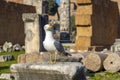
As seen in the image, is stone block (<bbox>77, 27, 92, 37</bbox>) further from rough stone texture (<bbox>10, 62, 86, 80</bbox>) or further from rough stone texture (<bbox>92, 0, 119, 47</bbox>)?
rough stone texture (<bbox>10, 62, 86, 80</bbox>)

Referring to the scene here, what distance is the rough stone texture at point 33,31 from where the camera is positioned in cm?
1780

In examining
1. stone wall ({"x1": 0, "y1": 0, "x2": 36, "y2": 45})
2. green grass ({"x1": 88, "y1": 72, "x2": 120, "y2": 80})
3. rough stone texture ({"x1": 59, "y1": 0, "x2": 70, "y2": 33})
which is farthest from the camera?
rough stone texture ({"x1": 59, "y1": 0, "x2": 70, "y2": 33})

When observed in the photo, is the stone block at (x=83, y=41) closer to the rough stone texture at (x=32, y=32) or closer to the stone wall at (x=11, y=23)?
the rough stone texture at (x=32, y=32)

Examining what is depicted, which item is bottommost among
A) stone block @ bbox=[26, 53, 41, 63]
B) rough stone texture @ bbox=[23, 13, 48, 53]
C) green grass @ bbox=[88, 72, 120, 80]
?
green grass @ bbox=[88, 72, 120, 80]

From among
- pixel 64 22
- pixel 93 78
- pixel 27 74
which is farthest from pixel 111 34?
pixel 64 22

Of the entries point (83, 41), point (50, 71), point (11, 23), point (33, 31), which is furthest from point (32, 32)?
point (50, 71)

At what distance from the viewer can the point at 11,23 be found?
23.8m

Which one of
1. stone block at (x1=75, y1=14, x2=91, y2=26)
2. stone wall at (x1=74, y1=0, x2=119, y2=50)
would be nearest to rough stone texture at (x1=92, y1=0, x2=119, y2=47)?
stone wall at (x1=74, y1=0, x2=119, y2=50)

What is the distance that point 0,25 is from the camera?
899 inches

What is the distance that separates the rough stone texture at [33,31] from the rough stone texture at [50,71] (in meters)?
10.4

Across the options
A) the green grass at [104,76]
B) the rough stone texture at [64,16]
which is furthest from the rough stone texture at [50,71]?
the rough stone texture at [64,16]

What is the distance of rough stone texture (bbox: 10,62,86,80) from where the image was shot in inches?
268

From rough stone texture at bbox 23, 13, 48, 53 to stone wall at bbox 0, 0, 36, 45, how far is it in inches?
184

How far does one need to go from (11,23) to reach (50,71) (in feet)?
56.2
